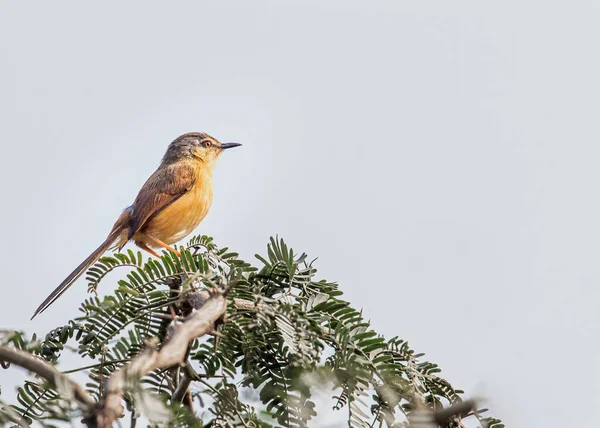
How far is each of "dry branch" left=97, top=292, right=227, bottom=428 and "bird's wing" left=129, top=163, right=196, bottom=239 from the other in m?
6.03

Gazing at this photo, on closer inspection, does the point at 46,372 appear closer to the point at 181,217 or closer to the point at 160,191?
the point at 181,217

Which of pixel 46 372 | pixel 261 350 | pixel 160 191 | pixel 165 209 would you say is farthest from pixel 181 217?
pixel 46 372

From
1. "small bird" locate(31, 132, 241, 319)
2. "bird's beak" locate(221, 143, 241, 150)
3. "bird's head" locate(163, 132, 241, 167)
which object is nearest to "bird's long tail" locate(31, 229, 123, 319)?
"small bird" locate(31, 132, 241, 319)

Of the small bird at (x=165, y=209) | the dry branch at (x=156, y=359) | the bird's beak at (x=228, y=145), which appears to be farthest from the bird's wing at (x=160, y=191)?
the dry branch at (x=156, y=359)

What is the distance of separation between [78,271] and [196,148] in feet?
10.7

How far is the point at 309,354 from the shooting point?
248 centimetres

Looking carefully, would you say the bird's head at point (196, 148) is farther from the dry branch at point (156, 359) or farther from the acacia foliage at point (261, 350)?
the dry branch at point (156, 359)

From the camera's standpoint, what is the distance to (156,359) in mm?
1341

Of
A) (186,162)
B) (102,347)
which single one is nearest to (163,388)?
(102,347)

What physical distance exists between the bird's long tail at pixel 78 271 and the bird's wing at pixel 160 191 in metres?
0.20

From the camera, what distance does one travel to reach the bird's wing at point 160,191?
300 inches

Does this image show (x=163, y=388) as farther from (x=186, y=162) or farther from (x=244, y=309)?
(x=186, y=162)

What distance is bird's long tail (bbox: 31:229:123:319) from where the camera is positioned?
5.49m

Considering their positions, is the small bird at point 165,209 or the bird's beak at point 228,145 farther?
the bird's beak at point 228,145
